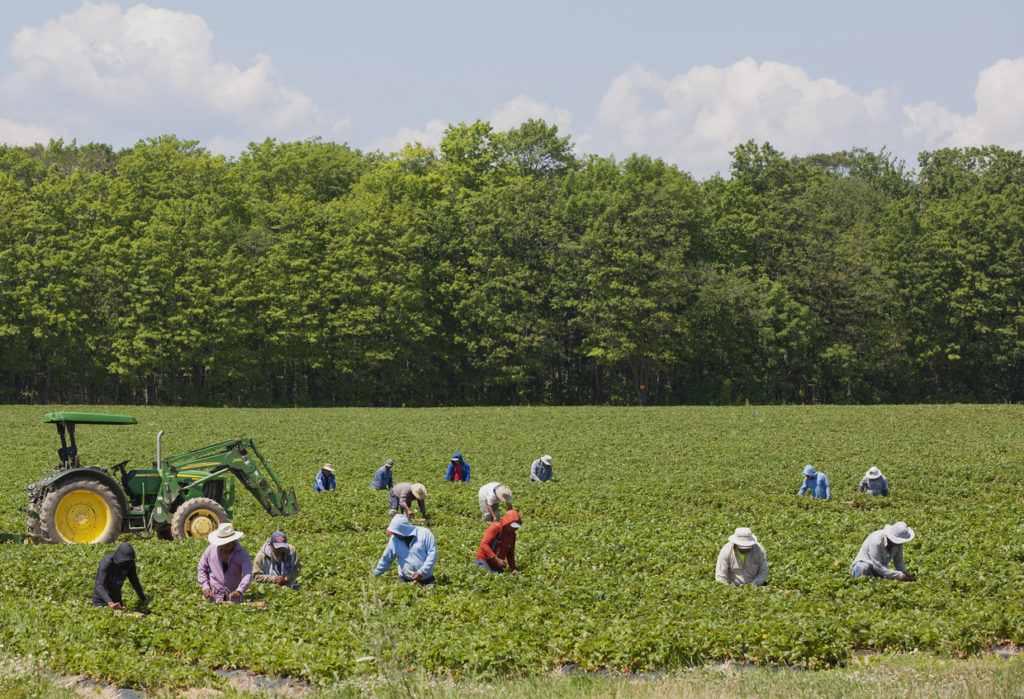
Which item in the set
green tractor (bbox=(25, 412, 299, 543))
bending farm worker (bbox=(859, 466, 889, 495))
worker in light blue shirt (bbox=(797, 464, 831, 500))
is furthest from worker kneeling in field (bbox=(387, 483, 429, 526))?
bending farm worker (bbox=(859, 466, 889, 495))

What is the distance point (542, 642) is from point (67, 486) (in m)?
11.0

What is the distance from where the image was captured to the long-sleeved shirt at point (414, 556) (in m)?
14.3

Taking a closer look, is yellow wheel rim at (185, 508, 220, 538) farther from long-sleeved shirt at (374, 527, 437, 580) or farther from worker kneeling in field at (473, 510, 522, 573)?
worker kneeling in field at (473, 510, 522, 573)

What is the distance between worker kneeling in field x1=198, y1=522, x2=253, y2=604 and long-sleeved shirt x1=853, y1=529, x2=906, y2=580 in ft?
32.1

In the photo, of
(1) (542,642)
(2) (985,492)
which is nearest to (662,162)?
(2) (985,492)

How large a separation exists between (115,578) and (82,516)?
18.6 feet

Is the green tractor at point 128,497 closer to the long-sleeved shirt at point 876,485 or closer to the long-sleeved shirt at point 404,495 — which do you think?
the long-sleeved shirt at point 404,495

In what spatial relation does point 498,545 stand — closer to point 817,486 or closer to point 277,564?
point 277,564

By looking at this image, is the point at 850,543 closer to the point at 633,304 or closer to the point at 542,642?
the point at 542,642

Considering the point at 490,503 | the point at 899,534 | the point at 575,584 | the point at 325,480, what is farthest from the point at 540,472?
the point at 899,534

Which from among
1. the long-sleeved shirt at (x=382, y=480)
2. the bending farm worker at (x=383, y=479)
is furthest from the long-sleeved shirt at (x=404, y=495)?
the long-sleeved shirt at (x=382, y=480)

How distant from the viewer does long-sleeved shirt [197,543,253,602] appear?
1339 centimetres

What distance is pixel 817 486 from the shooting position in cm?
2666

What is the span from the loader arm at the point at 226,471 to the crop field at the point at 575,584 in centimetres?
64
